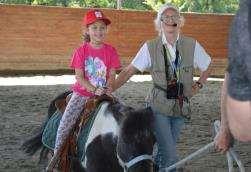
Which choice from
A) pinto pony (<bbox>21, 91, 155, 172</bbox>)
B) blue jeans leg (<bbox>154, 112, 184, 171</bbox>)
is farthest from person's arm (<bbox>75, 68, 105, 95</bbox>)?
blue jeans leg (<bbox>154, 112, 184, 171</bbox>)

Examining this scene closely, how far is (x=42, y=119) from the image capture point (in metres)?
9.28

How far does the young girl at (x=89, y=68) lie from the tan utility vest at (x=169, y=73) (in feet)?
1.49

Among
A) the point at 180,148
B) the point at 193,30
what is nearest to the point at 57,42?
the point at 193,30

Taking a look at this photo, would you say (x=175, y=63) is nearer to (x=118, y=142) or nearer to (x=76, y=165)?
(x=118, y=142)

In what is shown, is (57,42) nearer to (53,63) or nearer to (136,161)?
(53,63)

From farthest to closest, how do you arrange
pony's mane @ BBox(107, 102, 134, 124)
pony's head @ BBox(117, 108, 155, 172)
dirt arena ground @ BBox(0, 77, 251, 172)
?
1. dirt arena ground @ BBox(0, 77, 251, 172)
2. pony's mane @ BBox(107, 102, 134, 124)
3. pony's head @ BBox(117, 108, 155, 172)

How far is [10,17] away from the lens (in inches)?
712

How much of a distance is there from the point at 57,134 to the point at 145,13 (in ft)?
49.9

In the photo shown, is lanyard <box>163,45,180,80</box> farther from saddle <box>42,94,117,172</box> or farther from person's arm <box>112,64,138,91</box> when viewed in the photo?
saddle <box>42,94,117,172</box>

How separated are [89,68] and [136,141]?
3.93 ft

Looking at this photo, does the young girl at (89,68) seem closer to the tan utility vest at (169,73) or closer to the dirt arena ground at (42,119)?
the tan utility vest at (169,73)

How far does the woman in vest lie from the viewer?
4262mm

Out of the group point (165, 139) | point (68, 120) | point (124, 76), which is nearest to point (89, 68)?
point (124, 76)

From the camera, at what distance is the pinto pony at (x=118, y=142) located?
11.8 feet
